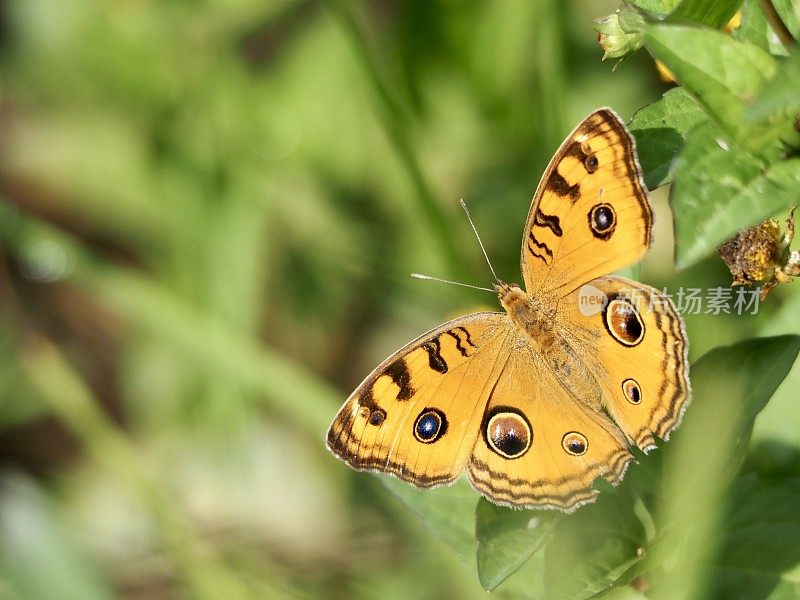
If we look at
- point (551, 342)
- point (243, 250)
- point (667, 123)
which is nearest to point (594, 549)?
point (551, 342)

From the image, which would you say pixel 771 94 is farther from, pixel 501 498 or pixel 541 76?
pixel 541 76

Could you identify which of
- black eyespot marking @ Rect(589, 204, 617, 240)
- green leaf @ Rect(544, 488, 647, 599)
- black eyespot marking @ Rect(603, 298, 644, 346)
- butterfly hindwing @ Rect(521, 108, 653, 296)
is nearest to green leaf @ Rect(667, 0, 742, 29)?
butterfly hindwing @ Rect(521, 108, 653, 296)

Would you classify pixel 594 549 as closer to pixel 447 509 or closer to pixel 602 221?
pixel 447 509

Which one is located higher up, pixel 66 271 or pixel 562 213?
pixel 66 271

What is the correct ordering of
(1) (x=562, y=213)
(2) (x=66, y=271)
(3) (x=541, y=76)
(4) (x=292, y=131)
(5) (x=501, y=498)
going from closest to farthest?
(5) (x=501, y=498) < (1) (x=562, y=213) < (3) (x=541, y=76) < (2) (x=66, y=271) < (4) (x=292, y=131)

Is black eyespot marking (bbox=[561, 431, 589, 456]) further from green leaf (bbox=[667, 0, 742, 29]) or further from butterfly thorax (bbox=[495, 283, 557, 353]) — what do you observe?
green leaf (bbox=[667, 0, 742, 29])

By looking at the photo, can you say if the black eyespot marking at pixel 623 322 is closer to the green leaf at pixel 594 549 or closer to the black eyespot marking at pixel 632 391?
the black eyespot marking at pixel 632 391

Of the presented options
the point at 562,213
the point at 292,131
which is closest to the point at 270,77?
the point at 292,131
